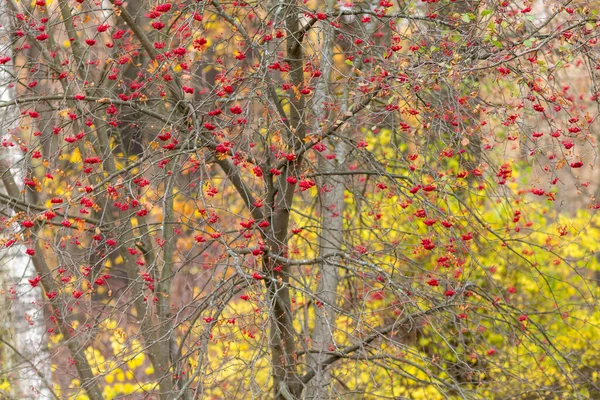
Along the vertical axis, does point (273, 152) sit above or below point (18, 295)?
above

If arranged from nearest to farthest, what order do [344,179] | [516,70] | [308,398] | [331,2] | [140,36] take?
[516,70] → [140,36] → [308,398] → [344,179] → [331,2]

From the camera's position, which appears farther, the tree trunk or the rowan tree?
the tree trunk

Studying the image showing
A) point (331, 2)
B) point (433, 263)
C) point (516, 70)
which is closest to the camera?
point (516, 70)

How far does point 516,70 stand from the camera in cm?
422

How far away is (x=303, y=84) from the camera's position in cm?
498

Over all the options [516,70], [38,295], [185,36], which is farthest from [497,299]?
[38,295]

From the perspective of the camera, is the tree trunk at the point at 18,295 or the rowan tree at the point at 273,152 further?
the tree trunk at the point at 18,295

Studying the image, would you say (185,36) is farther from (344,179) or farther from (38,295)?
(38,295)

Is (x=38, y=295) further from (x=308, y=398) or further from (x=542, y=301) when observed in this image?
(x=542, y=301)

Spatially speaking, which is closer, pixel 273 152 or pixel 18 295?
pixel 273 152

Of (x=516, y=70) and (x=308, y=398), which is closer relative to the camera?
(x=516, y=70)

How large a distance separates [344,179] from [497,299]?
1.48 metres

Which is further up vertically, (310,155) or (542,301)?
(310,155)

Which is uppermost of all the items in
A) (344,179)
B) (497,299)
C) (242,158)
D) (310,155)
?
(310,155)
